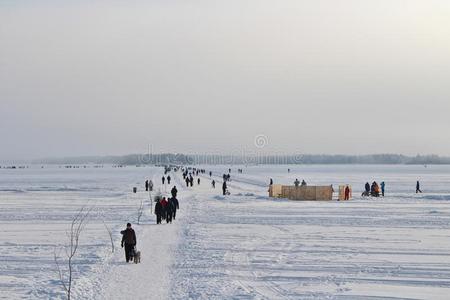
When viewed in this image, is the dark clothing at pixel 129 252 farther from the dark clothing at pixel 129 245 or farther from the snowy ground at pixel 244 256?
the snowy ground at pixel 244 256

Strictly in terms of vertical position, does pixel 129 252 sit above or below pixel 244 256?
above

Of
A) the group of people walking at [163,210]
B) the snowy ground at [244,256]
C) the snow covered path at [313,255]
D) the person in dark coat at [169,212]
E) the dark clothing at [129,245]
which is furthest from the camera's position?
the person in dark coat at [169,212]

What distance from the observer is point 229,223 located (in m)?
25.8

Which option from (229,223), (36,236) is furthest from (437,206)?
(36,236)

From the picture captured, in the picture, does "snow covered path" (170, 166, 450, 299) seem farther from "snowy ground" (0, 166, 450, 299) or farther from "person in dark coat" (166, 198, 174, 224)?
"person in dark coat" (166, 198, 174, 224)

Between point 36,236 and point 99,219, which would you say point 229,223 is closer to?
point 99,219

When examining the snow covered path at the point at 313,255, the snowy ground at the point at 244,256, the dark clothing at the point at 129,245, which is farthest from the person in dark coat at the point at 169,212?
the dark clothing at the point at 129,245

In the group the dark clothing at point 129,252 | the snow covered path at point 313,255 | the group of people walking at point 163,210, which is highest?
the group of people walking at point 163,210

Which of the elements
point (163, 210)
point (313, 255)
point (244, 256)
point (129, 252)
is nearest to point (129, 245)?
point (129, 252)

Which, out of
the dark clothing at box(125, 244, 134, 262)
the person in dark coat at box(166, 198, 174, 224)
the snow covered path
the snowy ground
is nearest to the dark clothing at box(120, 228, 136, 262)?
the dark clothing at box(125, 244, 134, 262)

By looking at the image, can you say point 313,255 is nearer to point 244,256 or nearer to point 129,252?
point 244,256

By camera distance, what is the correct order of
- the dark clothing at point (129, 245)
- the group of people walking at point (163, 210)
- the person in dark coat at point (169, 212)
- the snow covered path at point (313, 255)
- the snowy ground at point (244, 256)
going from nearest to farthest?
1. the snowy ground at point (244, 256)
2. the snow covered path at point (313, 255)
3. the dark clothing at point (129, 245)
4. the group of people walking at point (163, 210)
5. the person in dark coat at point (169, 212)

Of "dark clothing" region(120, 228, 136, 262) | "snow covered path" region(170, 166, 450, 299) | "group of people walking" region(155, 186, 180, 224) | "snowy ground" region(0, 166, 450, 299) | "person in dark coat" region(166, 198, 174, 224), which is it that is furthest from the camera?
"person in dark coat" region(166, 198, 174, 224)

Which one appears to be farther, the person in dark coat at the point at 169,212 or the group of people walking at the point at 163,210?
the person in dark coat at the point at 169,212
